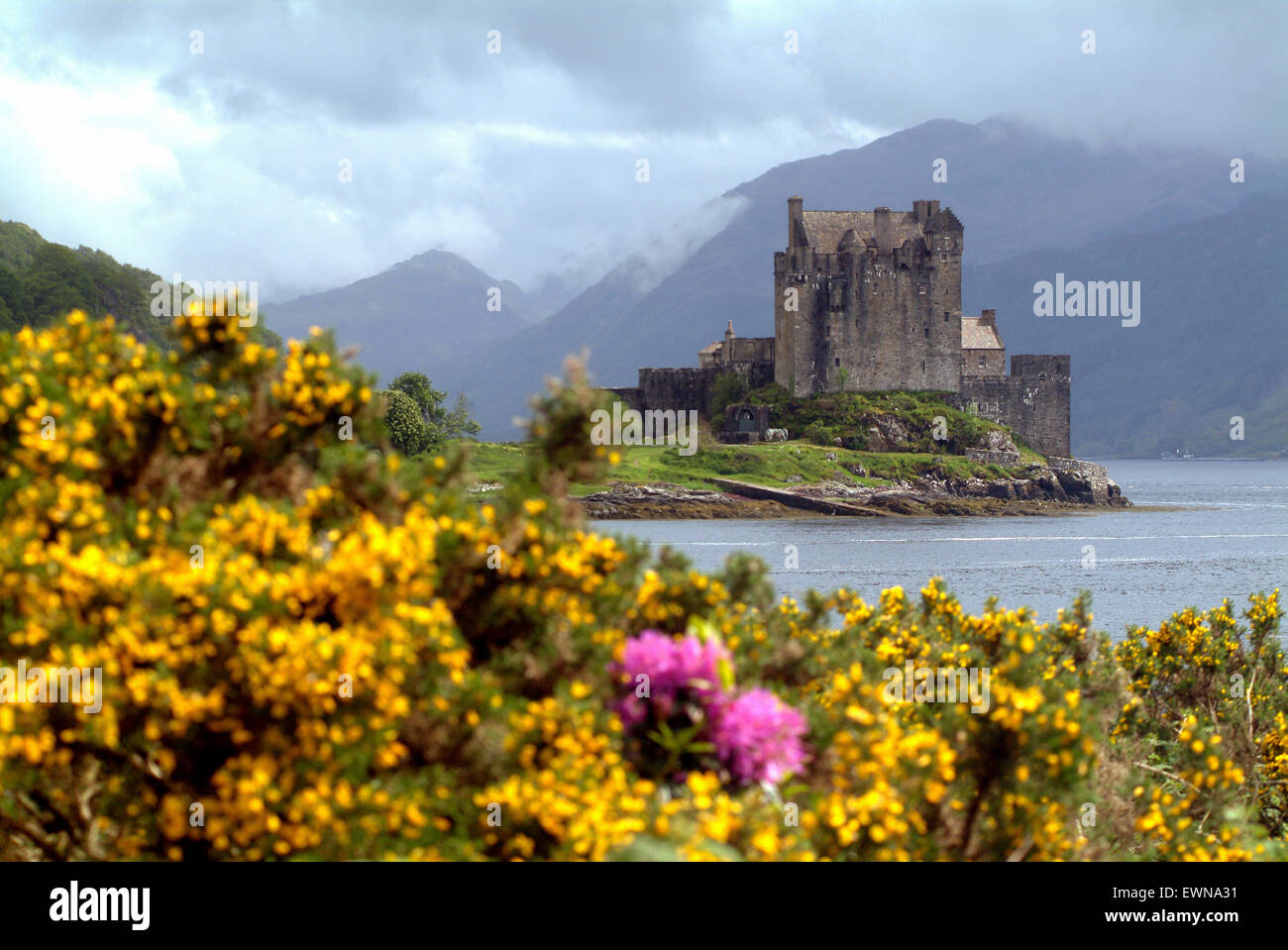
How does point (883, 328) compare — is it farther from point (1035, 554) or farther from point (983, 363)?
point (1035, 554)

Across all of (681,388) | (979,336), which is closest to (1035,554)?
(681,388)

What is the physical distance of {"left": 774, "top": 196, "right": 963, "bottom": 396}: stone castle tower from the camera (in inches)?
4333

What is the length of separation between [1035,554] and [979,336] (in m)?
53.7

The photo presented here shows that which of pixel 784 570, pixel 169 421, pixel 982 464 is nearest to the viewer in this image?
pixel 169 421

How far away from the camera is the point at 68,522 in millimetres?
6617

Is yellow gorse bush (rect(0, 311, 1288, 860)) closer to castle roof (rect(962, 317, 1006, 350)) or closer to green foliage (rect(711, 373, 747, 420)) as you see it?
green foliage (rect(711, 373, 747, 420))

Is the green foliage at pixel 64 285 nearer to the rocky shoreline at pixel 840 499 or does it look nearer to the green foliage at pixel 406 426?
the green foliage at pixel 406 426

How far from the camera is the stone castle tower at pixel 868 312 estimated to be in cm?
11006

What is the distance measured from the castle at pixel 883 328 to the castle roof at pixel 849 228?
0.10 metres

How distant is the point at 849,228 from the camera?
377ft

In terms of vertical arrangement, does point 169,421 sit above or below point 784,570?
above

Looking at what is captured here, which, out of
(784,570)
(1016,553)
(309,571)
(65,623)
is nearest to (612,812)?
(309,571)

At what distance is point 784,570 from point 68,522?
52552mm
